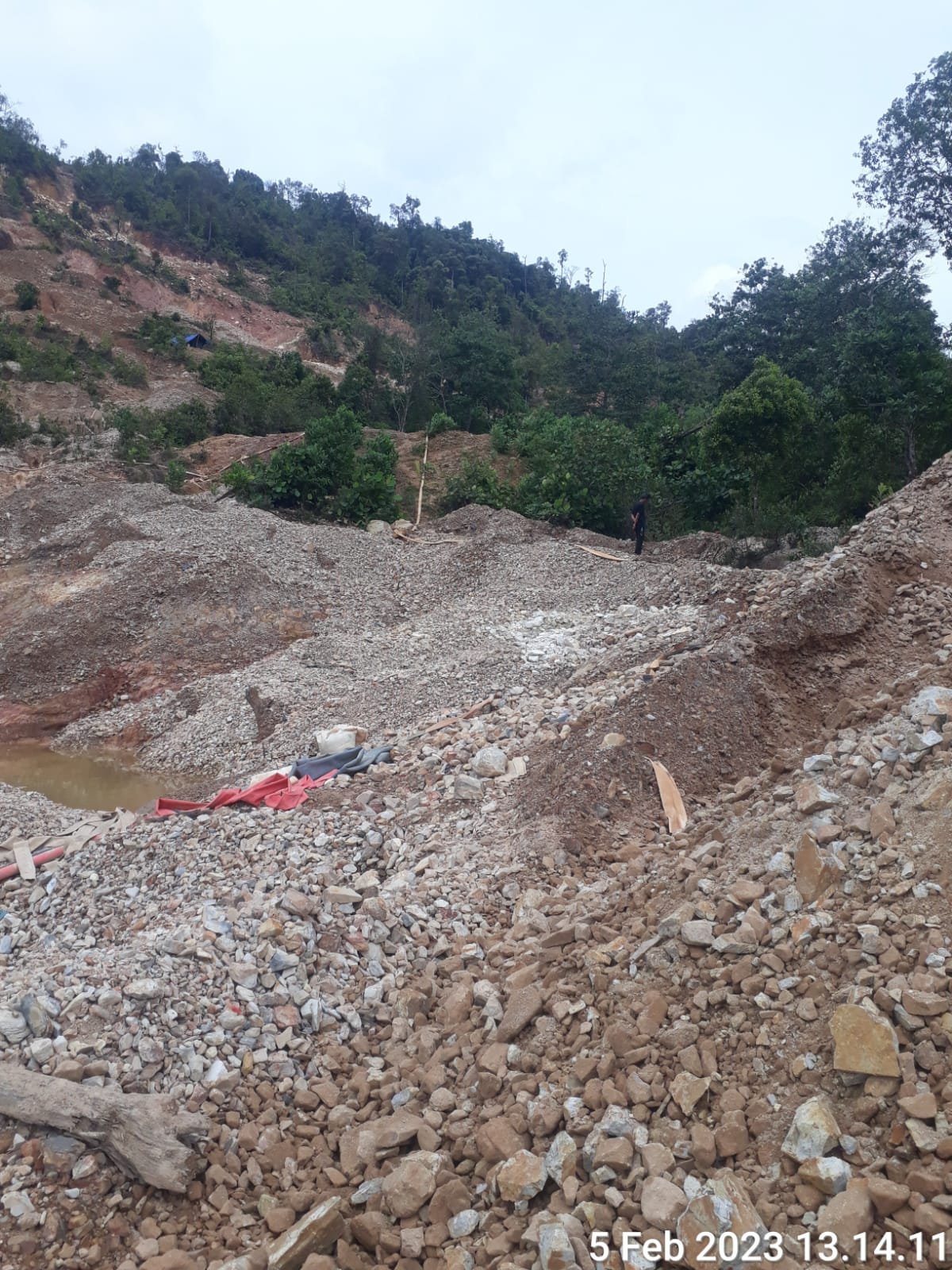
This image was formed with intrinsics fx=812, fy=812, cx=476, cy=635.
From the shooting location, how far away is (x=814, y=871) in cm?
281

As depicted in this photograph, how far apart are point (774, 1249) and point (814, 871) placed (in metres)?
1.21

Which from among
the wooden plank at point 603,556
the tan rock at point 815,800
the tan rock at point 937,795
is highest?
the wooden plank at point 603,556

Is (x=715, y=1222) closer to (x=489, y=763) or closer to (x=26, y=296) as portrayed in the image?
(x=489, y=763)

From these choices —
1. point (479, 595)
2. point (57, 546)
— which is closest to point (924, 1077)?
point (479, 595)

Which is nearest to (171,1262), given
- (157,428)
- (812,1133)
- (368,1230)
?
(368,1230)

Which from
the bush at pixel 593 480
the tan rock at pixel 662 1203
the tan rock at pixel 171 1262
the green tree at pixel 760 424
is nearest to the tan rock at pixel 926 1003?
the tan rock at pixel 662 1203

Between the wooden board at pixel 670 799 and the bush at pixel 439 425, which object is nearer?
the wooden board at pixel 670 799

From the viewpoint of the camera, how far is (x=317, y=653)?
1034cm

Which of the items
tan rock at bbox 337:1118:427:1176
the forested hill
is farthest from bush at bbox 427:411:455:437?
tan rock at bbox 337:1118:427:1176

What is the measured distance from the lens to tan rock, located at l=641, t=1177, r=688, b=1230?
2.01 meters

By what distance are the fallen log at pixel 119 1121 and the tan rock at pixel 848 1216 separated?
195cm

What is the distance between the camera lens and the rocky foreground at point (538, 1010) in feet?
6.86

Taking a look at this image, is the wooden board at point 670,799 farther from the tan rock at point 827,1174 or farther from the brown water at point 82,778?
the brown water at point 82,778

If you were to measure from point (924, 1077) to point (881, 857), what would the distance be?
778mm
